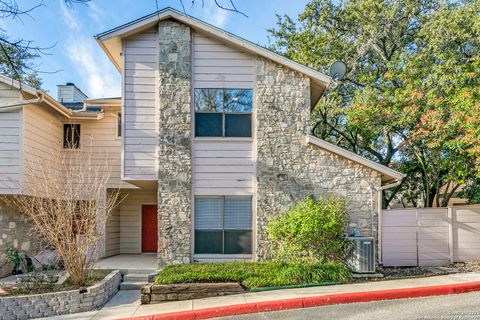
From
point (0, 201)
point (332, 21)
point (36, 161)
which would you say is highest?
point (332, 21)

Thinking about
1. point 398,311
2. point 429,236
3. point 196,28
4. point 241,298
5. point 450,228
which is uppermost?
point 196,28

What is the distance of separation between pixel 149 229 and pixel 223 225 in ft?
15.9

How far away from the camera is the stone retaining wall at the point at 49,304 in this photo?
816cm

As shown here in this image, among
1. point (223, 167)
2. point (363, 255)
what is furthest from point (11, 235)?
point (363, 255)

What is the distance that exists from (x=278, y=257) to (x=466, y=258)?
6.02 meters

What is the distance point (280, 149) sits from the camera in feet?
35.8

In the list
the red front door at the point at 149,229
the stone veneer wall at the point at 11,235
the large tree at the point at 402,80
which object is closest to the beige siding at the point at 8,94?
the stone veneer wall at the point at 11,235

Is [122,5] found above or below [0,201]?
→ above

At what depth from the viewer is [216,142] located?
10938mm

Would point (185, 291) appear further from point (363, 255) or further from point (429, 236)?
point (429, 236)

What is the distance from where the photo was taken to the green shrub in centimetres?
991

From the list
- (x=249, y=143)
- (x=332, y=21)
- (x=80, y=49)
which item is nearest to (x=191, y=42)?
(x=249, y=143)

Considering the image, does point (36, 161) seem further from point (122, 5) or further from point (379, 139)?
point (379, 139)

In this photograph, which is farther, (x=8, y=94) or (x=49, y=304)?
(x=8, y=94)
